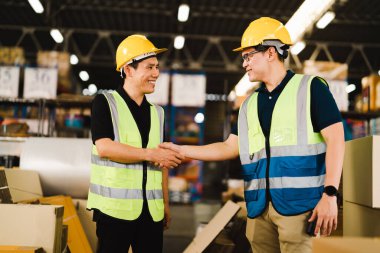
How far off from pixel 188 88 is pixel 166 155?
7.97m

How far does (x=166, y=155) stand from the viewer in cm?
299

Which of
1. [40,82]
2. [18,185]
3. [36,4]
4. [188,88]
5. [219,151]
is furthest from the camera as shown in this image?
[188,88]

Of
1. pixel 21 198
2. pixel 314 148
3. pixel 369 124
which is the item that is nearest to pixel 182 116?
pixel 369 124

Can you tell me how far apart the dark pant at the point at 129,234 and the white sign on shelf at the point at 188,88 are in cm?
804

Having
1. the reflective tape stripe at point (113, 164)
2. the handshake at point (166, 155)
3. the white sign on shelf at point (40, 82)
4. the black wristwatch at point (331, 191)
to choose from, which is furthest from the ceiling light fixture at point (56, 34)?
the black wristwatch at point (331, 191)

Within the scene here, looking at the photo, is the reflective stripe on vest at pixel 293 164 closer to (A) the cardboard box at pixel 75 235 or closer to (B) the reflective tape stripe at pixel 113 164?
(B) the reflective tape stripe at pixel 113 164

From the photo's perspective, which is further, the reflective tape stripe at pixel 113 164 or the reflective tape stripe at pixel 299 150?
the reflective tape stripe at pixel 113 164

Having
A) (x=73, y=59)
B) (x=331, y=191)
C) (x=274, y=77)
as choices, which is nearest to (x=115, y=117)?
(x=274, y=77)


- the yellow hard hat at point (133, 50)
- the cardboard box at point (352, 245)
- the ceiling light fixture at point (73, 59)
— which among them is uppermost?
the ceiling light fixture at point (73, 59)


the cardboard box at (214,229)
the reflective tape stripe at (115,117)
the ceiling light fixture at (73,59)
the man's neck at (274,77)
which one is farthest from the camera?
the ceiling light fixture at (73,59)

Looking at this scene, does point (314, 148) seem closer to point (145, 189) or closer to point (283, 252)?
point (283, 252)

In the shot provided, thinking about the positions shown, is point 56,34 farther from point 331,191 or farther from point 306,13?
point 331,191

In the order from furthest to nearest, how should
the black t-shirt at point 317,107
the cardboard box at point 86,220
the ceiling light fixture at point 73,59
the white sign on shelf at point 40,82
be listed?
the ceiling light fixture at point 73,59 → the white sign on shelf at point 40,82 → the cardboard box at point 86,220 → the black t-shirt at point 317,107

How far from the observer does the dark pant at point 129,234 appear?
273cm
